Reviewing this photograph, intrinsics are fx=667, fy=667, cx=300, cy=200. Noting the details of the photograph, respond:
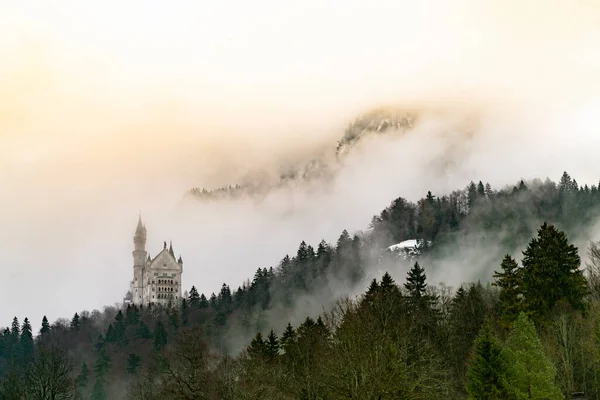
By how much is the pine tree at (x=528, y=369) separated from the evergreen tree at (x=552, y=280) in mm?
13400

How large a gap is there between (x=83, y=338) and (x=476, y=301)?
446 feet

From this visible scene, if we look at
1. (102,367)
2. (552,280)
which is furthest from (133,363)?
(552,280)

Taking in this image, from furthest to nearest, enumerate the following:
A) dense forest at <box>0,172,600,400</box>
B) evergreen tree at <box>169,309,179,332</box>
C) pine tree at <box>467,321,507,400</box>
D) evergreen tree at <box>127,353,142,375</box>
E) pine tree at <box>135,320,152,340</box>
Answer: evergreen tree at <box>169,309,179,332</box> → pine tree at <box>135,320,152,340</box> → evergreen tree at <box>127,353,142,375</box> → pine tree at <box>467,321,507,400</box> → dense forest at <box>0,172,600,400</box>

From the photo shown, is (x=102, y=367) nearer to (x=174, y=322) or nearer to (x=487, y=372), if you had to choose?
(x=174, y=322)

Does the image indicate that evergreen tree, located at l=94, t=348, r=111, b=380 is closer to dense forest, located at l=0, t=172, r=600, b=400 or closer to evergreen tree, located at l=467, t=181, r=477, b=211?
dense forest, located at l=0, t=172, r=600, b=400

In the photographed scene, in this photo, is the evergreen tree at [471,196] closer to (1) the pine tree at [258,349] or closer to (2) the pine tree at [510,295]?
(1) the pine tree at [258,349]

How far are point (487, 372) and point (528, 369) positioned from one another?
2.91m

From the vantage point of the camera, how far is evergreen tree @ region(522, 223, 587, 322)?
2301 inches

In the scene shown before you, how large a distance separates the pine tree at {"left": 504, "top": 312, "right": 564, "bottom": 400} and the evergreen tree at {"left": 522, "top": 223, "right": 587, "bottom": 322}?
1340 centimetres

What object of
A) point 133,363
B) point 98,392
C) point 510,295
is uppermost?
point 133,363

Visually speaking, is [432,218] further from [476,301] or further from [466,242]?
[476,301]

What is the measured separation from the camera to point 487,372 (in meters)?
46.1

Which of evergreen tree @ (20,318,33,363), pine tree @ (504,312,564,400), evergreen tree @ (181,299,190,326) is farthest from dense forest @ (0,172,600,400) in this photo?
evergreen tree @ (20,318,33,363)

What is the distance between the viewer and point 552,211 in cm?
16862
